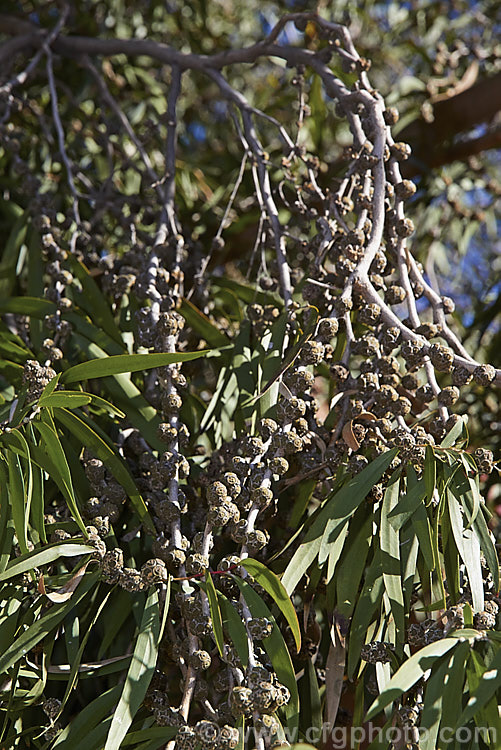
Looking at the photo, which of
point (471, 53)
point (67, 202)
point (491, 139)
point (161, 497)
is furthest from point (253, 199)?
Answer: point (161, 497)

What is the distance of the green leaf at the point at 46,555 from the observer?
502mm

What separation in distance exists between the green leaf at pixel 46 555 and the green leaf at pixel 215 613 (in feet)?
0.28

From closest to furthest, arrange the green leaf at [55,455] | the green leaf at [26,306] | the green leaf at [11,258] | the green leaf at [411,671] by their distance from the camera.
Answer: the green leaf at [411,671]
the green leaf at [55,455]
the green leaf at [26,306]
the green leaf at [11,258]

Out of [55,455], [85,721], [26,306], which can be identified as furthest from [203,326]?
[85,721]

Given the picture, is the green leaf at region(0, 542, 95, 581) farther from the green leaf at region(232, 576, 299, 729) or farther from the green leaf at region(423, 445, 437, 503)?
the green leaf at region(423, 445, 437, 503)

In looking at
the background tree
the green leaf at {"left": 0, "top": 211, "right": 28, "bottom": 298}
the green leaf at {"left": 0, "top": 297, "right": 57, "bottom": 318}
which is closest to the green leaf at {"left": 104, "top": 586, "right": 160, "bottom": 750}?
the background tree

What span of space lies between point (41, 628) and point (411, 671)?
245 millimetres

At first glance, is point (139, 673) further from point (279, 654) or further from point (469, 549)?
point (469, 549)

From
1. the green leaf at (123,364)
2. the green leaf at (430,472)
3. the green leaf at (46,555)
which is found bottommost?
the green leaf at (46,555)

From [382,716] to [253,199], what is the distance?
77cm

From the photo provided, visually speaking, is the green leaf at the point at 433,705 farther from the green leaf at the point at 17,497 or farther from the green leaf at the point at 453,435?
the green leaf at the point at 17,497

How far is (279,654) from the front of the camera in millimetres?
495

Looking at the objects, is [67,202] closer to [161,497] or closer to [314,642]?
[161,497]

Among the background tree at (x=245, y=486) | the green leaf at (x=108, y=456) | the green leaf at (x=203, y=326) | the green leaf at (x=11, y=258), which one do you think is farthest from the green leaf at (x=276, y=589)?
the green leaf at (x=11, y=258)
